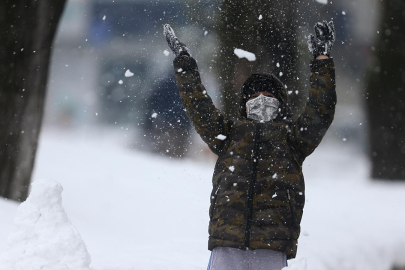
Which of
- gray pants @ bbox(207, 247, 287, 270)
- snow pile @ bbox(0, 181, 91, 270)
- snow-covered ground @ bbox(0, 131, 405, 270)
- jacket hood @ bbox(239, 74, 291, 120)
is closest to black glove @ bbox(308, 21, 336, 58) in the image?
jacket hood @ bbox(239, 74, 291, 120)

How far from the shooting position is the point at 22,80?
588 cm

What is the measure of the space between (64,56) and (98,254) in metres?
14.8

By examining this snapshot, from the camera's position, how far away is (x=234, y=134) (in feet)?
9.11

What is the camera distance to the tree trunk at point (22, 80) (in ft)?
18.9

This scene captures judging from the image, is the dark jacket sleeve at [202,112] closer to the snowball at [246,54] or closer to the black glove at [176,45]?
the black glove at [176,45]

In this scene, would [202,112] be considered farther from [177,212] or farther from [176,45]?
[177,212]

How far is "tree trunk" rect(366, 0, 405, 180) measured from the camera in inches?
384

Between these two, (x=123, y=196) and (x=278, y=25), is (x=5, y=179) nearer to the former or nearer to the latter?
(x=123, y=196)

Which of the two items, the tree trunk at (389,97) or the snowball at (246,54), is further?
the tree trunk at (389,97)

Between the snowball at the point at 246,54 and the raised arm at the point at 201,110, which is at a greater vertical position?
the snowball at the point at 246,54

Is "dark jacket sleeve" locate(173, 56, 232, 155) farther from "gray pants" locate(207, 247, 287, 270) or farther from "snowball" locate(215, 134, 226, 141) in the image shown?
"gray pants" locate(207, 247, 287, 270)

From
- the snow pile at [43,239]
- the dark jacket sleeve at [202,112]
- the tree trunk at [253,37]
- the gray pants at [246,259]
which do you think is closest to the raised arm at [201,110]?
the dark jacket sleeve at [202,112]

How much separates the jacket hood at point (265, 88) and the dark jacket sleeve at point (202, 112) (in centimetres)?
29

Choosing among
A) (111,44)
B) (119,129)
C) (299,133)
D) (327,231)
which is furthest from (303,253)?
(119,129)
